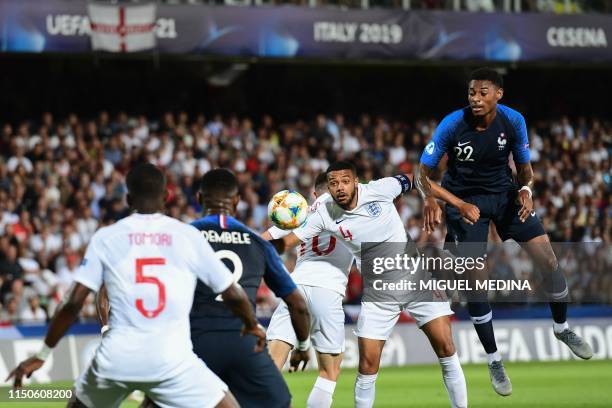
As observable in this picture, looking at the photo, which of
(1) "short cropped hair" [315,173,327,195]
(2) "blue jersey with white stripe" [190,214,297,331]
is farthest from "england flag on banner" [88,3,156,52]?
(2) "blue jersey with white stripe" [190,214,297,331]

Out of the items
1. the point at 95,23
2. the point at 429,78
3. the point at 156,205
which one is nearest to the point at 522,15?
the point at 429,78

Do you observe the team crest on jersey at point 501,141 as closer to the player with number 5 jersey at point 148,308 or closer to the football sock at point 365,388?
the football sock at point 365,388

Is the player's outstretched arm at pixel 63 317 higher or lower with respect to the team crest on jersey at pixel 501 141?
lower

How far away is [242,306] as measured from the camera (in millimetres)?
6797

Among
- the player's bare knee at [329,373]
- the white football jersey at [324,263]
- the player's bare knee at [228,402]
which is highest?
the white football jersey at [324,263]

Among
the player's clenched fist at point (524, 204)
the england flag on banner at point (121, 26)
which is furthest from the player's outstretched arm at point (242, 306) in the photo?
the england flag on banner at point (121, 26)

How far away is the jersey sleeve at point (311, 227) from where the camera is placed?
10.1m

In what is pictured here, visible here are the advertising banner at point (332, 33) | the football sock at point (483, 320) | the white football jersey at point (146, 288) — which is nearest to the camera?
the white football jersey at point (146, 288)

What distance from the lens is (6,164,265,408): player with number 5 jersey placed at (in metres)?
6.46

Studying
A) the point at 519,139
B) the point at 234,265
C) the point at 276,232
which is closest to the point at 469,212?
the point at 519,139

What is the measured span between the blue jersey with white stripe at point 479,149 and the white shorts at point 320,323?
1.58 metres

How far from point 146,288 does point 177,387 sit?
0.60 m

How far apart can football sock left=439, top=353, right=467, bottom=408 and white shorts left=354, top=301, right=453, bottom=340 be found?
415mm

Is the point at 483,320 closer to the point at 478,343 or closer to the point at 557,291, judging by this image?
the point at 557,291
